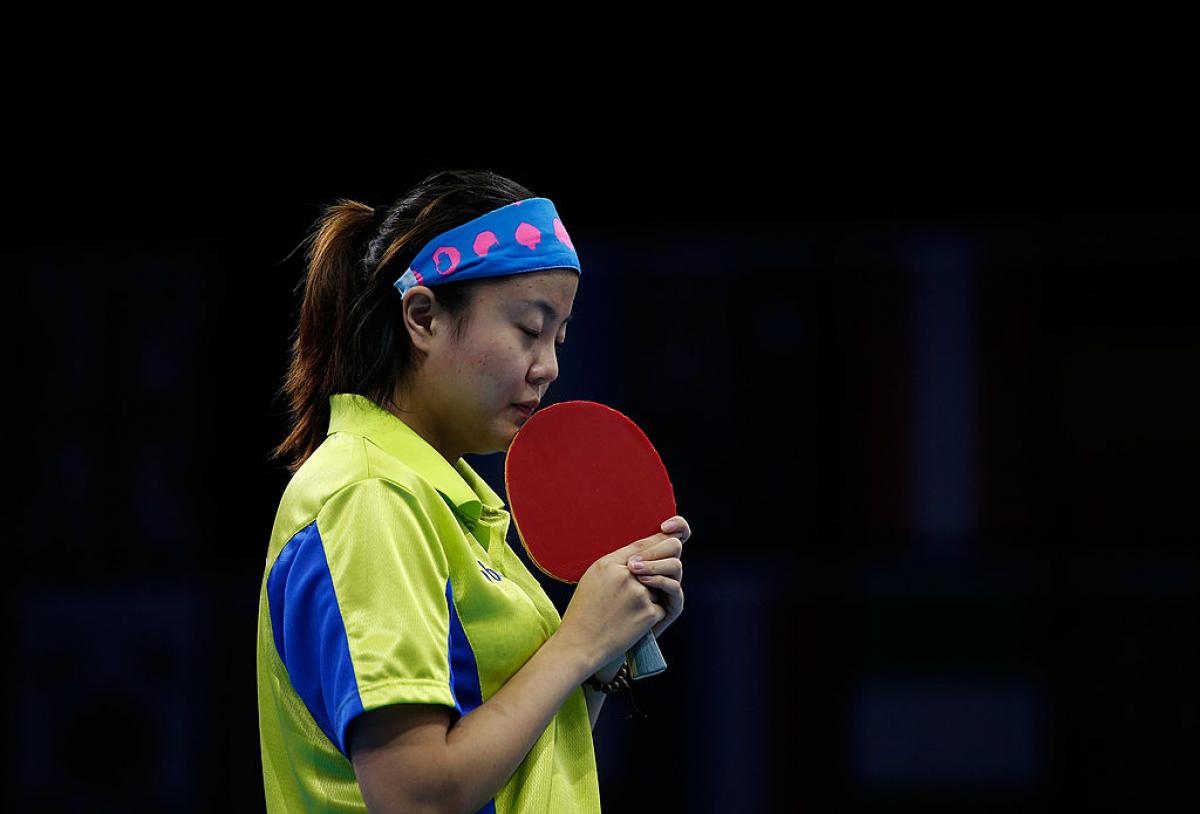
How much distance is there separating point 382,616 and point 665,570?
0.31 m

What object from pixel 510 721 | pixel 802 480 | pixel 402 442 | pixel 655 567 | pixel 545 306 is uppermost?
pixel 545 306

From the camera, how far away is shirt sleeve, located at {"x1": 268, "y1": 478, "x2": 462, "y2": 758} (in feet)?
3.93

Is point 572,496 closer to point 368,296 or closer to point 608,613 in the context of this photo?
point 608,613

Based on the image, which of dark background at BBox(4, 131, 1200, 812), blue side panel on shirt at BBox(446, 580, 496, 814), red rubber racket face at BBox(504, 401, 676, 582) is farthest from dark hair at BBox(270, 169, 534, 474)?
dark background at BBox(4, 131, 1200, 812)

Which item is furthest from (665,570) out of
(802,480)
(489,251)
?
(802,480)

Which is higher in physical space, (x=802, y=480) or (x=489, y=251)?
(x=489, y=251)

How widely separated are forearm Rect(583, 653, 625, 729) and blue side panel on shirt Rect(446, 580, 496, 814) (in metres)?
0.15

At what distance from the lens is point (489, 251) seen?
4.62 feet

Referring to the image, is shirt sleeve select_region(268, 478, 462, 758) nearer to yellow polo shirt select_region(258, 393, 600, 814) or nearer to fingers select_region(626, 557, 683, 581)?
yellow polo shirt select_region(258, 393, 600, 814)

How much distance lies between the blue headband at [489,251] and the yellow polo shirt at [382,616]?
0.15m

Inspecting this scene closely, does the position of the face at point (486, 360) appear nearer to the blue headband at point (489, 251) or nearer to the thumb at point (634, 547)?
the blue headband at point (489, 251)

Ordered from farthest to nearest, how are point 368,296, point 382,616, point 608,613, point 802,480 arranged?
1. point 802,480
2. point 368,296
3. point 608,613
4. point 382,616

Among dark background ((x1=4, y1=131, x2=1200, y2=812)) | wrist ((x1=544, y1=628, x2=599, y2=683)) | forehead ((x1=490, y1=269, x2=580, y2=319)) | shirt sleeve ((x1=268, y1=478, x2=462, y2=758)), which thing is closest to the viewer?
shirt sleeve ((x1=268, y1=478, x2=462, y2=758))

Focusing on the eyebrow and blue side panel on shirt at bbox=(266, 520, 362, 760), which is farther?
the eyebrow
